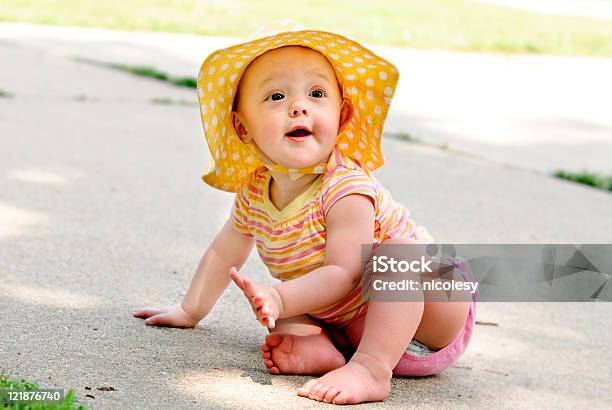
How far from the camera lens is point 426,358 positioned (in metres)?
2.50

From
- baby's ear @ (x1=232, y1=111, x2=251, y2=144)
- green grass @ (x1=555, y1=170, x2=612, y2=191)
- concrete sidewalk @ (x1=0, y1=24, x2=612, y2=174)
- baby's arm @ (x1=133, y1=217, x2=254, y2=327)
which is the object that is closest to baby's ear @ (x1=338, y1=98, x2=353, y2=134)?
baby's ear @ (x1=232, y1=111, x2=251, y2=144)

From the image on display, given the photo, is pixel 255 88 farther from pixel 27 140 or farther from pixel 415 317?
pixel 27 140

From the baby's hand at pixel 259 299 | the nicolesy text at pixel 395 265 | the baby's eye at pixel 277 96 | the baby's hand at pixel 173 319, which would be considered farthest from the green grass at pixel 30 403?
the baby's eye at pixel 277 96

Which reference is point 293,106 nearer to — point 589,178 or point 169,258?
point 169,258

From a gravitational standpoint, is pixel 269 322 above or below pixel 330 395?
above

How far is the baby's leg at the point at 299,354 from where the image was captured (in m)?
2.37

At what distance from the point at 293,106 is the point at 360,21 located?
847 cm

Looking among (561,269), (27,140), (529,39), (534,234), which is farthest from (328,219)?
(529,39)

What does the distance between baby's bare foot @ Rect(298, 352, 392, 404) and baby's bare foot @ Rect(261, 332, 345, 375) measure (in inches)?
3.4

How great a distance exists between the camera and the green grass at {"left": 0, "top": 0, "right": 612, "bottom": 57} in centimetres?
941

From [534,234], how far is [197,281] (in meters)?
1.76

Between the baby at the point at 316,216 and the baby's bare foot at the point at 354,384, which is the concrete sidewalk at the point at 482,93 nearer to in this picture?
the baby at the point at 316,216

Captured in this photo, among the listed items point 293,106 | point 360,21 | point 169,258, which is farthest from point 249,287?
point 360,21

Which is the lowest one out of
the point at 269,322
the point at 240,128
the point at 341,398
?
the point at 341,398
